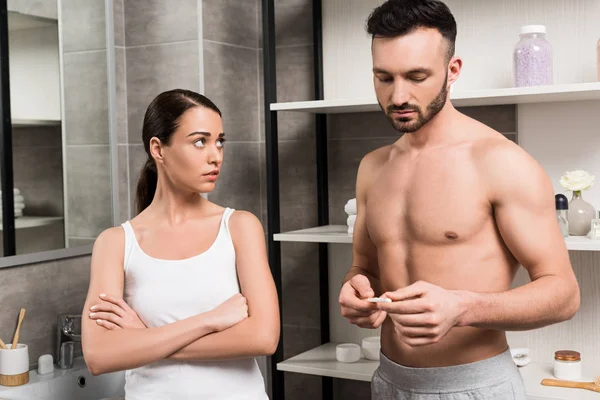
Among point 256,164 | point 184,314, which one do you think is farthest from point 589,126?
point 184,314

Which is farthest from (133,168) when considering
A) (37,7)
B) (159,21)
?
(37,7)

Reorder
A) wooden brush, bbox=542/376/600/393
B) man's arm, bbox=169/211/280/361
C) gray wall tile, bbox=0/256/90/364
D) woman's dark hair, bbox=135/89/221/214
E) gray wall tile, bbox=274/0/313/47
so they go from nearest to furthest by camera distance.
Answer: man's arm, bbox=169/211/280/361 < woman's dark hair, bbox=135/89/221/214 < wooden brush, bbox=542/376/600/393 < gray wall tile, bbox=0/256/90/364 < gray wall tile, bbox=274/0/313/47

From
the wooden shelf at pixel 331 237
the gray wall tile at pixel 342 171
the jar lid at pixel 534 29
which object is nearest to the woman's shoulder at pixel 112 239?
the wooden shelf at pixel 331 237

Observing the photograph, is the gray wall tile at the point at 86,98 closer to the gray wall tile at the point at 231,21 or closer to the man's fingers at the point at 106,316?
the gray wall tile at the point at 231,21

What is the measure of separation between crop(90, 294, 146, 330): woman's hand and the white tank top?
31mm

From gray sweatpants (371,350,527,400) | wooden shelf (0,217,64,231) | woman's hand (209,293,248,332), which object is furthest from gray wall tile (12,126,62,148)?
gray sweatpants (371,350,527,400)

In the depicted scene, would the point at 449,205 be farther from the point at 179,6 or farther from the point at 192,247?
the point at 179,6

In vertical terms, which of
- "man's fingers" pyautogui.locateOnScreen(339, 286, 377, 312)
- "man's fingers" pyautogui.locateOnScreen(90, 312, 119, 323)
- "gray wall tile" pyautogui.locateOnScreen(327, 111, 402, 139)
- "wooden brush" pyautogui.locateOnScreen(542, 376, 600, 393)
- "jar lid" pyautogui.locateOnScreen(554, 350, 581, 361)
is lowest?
"wooden brush" pyautogui.locateOnScreen(542, 376, 600, 393)

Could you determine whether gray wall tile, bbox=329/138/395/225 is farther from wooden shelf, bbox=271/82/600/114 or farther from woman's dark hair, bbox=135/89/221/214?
woman's dark hair, bbox=135/89/221/214

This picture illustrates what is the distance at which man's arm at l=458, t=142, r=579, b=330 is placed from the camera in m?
1.32

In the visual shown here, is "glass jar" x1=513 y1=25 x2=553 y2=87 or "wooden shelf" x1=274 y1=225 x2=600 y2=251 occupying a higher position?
"glass jar" x1=513 y1=25 x2=553 y2=87

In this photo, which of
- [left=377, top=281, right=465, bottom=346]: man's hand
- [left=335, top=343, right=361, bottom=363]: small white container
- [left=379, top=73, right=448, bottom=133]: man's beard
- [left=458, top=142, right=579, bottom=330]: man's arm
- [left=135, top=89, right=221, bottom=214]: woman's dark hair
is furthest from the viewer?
[left=335, top=343, right=361, bottom=363]: small white container

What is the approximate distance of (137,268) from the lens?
169 centimetres

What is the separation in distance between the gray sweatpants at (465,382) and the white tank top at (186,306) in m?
0.36
